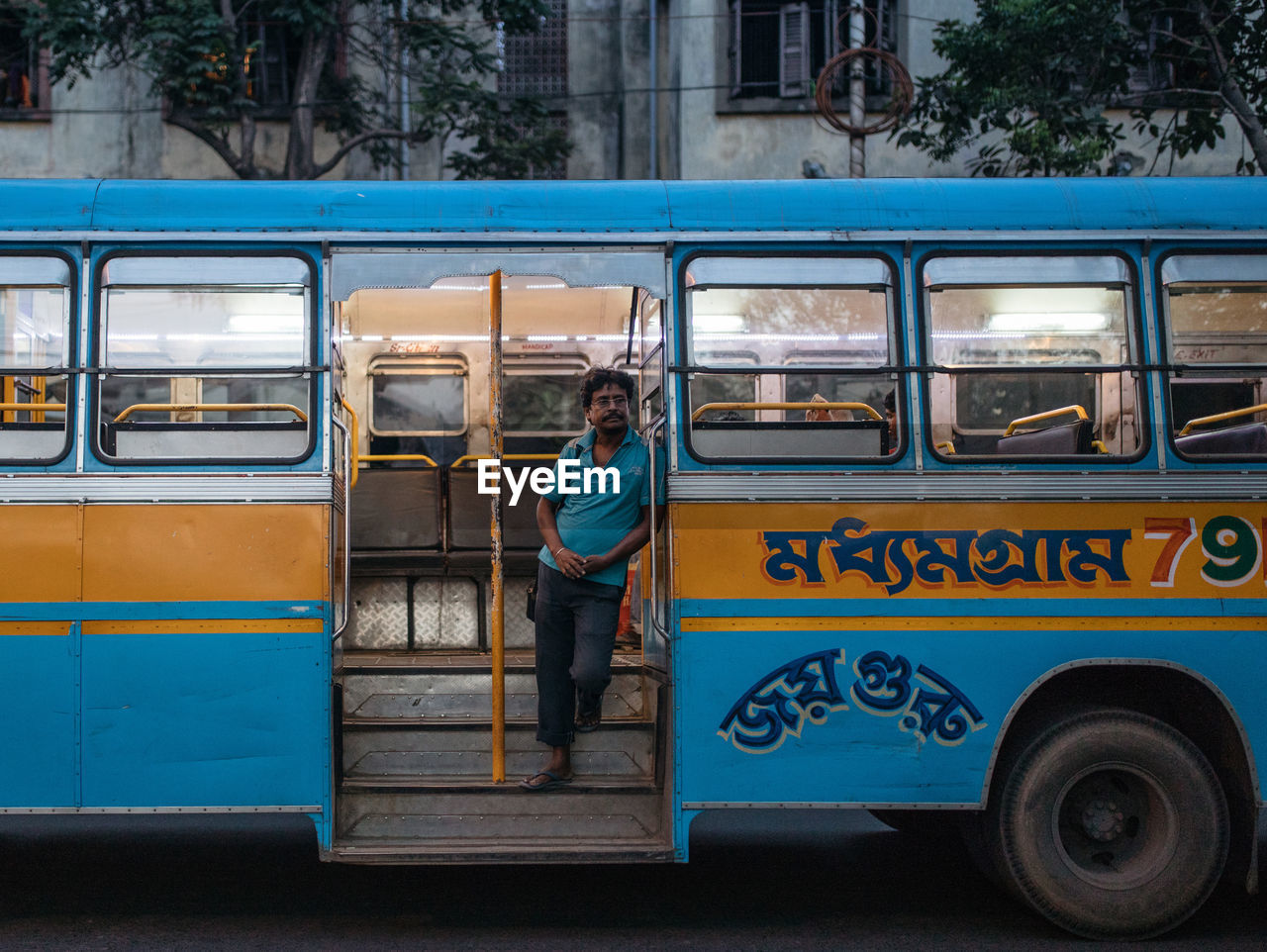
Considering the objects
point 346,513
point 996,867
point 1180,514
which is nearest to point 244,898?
point 346,513

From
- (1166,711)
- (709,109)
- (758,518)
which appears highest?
(709,109)

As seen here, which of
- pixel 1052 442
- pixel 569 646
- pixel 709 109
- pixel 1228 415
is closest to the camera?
pixel 1228 415

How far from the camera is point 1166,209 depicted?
5.23 meters

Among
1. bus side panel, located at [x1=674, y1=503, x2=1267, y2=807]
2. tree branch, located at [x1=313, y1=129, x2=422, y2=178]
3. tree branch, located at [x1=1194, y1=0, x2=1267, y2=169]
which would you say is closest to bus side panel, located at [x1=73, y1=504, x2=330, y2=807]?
bus side panel, located at [x1=674, y1=503, x2=1267, y2=807]

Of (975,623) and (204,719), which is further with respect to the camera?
(975,623)

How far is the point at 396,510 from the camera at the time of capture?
8344 mm

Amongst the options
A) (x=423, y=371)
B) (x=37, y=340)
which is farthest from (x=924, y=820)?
(x=423, y=371)

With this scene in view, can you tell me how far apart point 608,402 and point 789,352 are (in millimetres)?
838

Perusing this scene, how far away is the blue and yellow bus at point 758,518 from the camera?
4.94m

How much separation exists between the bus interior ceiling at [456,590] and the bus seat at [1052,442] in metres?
1.99

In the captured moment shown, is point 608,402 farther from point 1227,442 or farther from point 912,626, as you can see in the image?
point 1227,442

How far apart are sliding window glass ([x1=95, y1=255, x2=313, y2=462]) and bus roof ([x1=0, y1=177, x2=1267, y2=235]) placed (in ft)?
0.78

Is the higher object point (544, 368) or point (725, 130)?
point (725, 130)

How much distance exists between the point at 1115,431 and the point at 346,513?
347 centimetres
